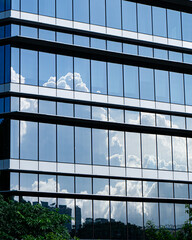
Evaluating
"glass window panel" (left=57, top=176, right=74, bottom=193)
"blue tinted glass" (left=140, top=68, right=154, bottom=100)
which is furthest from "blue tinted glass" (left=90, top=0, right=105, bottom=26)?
"glass window panel" (left=57, top=176, right=74, bottom=193)

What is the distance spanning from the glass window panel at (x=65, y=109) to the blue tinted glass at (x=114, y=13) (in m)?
7.17

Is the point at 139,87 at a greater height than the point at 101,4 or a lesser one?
lesser

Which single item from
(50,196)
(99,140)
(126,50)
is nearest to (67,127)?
(99,140)

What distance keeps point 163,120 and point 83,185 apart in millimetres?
8521

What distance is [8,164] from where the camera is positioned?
3572 cm

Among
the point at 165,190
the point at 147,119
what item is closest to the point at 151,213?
the point at 165,190

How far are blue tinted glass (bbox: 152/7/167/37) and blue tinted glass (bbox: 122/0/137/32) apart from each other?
1781mm

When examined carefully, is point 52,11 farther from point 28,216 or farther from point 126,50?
point 28,216

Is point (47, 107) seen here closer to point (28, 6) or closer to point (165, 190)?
point (28, 6)

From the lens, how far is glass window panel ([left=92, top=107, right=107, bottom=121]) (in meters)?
39.3

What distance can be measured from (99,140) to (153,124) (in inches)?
182

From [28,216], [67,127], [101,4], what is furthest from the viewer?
[101,4]

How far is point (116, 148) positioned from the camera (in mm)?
39844

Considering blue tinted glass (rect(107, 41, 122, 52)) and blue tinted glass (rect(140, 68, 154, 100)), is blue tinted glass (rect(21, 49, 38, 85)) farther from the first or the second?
blue tinted glass (rect(140, 68, 154, 100))
